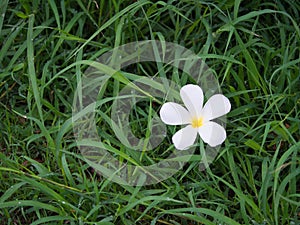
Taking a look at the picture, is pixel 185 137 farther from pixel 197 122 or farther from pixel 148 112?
pixel 148 112

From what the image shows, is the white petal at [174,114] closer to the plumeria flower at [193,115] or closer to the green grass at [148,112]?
the plumeria flower at [193,115]

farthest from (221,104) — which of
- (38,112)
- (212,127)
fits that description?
(38,112)

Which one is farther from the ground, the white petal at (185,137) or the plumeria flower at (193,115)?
the plumeria flower at (193,115)

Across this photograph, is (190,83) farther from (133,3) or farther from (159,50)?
(133,3)

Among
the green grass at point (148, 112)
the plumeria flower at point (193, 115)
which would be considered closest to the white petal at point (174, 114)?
the plumeria flower at point (193, 115)

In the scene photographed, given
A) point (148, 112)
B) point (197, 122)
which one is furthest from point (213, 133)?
point (148, 112)

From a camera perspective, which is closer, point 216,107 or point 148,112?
point 216,107

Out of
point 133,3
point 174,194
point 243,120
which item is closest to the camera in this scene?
point 174,194
